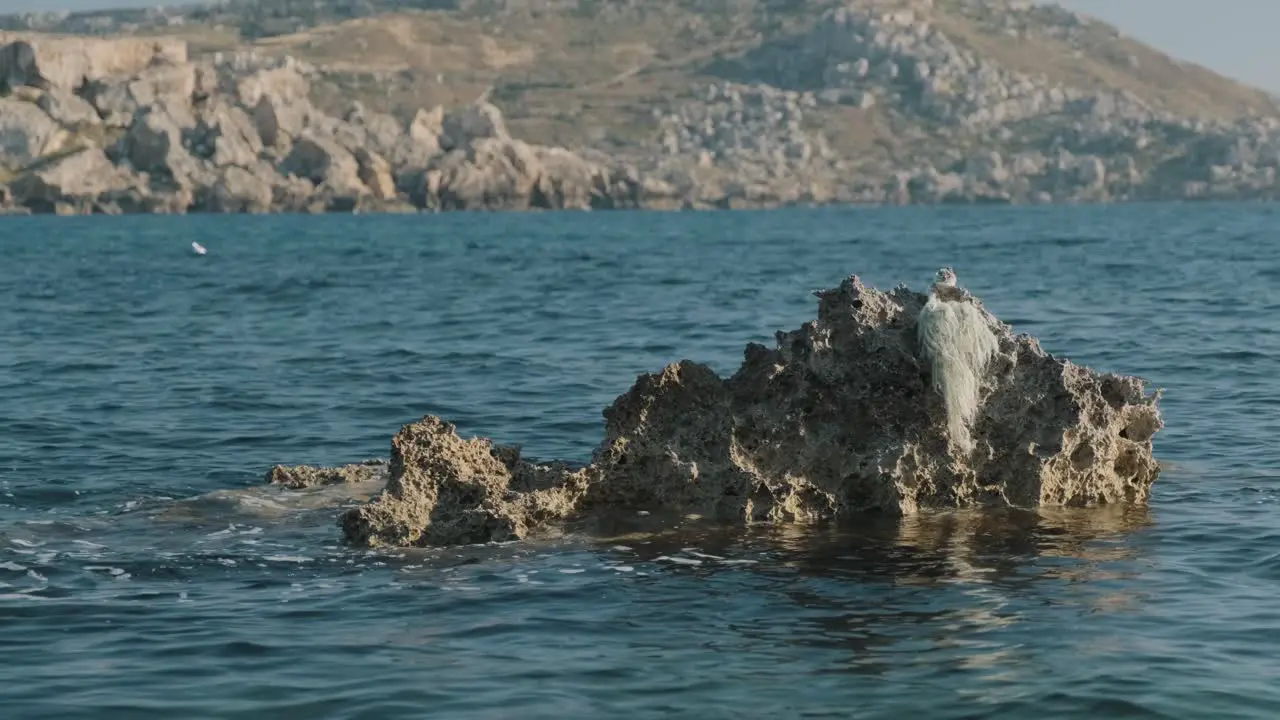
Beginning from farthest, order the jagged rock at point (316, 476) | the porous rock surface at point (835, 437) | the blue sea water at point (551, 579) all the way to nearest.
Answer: the jagged rock at point (316, 476) < the porous rock surface at point (835, 437) < the blue sea water at point (551, 579)

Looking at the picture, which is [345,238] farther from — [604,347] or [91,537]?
[91,537]

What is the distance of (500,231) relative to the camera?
13162cm

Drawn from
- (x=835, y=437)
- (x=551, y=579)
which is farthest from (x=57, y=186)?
(x=551, y=579)

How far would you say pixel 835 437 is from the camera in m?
15.7

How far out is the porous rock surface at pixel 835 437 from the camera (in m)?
15.6

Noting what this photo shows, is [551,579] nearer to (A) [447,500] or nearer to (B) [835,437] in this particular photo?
(A) [447,500]

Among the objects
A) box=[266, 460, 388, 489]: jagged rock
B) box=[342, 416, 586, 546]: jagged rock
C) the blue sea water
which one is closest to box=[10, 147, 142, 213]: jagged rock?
the blue sea water

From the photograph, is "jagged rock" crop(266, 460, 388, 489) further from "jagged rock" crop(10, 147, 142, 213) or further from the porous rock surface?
"jagged rock" crop(10, 147, 142, 213)

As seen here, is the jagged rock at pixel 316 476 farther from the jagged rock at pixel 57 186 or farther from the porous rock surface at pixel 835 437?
the jagged rock at pixel 57 186

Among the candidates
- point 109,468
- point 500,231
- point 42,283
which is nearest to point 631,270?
point 42,283

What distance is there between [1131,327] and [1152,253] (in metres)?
42.2

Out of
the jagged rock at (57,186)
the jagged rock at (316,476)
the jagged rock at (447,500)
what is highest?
the jagged rock at (447,500)

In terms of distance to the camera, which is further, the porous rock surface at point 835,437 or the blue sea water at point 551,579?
the porous rock surface at point 835,437

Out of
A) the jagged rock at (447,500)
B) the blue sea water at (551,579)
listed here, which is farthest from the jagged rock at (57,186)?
the jagged rock at (447,500)
